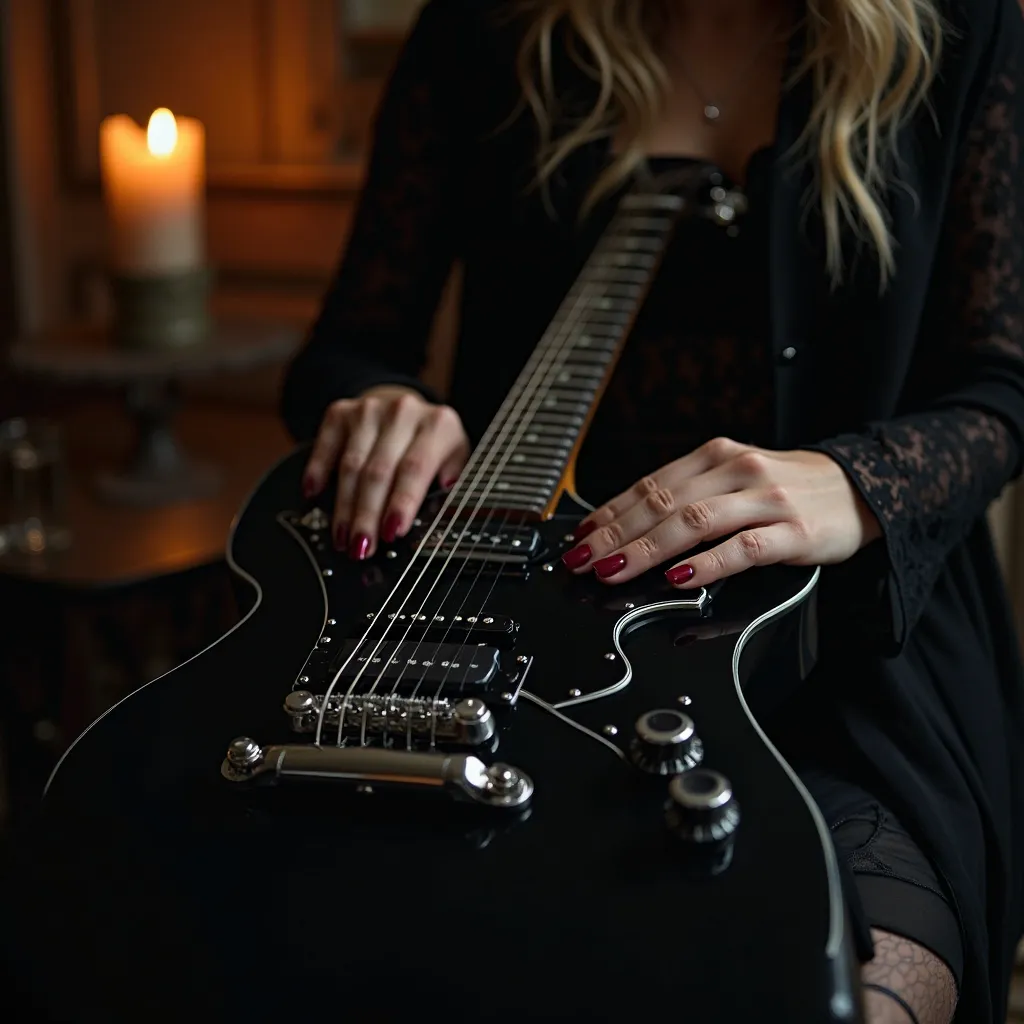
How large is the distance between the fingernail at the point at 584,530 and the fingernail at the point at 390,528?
0.11 metres

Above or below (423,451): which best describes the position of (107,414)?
below

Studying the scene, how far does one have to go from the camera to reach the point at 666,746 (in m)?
0.50

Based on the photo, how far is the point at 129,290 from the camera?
1.47 meters

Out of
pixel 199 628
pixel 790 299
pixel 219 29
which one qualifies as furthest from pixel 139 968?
pixel 219 29

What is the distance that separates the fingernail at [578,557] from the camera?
0.68 m

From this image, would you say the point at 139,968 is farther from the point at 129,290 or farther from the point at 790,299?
the point at 129,290

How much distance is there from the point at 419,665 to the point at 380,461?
0.78ft

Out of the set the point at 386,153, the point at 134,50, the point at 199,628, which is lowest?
the point at 199,628

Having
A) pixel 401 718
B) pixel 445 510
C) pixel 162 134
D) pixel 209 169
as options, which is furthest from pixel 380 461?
pixel 209 169

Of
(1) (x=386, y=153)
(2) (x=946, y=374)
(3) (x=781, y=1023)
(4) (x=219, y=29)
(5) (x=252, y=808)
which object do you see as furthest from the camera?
(4) (x=219, y=29)

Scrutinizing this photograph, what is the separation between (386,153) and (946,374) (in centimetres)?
52

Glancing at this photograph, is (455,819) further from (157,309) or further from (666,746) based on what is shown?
(157,309)

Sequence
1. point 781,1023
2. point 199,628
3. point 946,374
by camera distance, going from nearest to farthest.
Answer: point 781,1023 → point 946,374 → point 199,628

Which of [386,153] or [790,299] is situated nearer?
[790,299]
